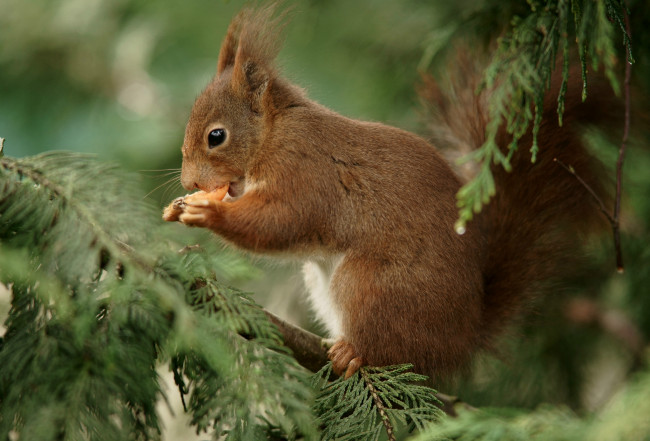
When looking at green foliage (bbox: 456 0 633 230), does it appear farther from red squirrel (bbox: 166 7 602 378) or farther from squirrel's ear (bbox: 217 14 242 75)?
squirrel's ear (bbox: 217 14 242 75)

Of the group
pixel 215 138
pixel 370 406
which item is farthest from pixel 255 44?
pixel 370 406

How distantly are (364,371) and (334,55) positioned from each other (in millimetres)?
1499

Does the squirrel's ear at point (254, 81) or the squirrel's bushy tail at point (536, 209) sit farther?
the squirrel's ear at point (254, 81)

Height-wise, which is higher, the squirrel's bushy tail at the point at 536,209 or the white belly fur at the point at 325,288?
the squirrel's bushy tail at the point at 536,209

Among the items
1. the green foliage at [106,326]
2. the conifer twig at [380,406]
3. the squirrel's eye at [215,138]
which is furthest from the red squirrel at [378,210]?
the green foliage at [106,326]

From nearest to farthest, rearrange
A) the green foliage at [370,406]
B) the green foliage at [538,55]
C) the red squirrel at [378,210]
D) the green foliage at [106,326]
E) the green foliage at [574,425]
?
1. the green foliage at [574,425]
2. the green foliage at [106,326]
3. the green foliage at [538,55]
4. the green foliage at [370,406]
5. the red squirrel at [378,210]

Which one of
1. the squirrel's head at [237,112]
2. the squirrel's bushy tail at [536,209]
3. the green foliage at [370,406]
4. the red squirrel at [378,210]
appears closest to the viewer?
the green foliage at [370,406]

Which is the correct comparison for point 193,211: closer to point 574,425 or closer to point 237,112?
point 237,112

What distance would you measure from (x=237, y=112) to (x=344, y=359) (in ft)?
2.73

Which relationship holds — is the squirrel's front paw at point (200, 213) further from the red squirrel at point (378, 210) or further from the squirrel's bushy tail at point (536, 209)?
the squirrel's bushy tail at point (536, 209)

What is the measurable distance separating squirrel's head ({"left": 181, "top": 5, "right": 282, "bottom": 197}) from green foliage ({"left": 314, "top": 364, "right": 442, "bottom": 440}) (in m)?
0.76

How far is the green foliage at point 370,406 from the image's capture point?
48.0 inches

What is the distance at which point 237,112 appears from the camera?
1950 millimetres

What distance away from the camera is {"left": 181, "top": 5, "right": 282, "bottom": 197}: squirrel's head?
1.89 m
